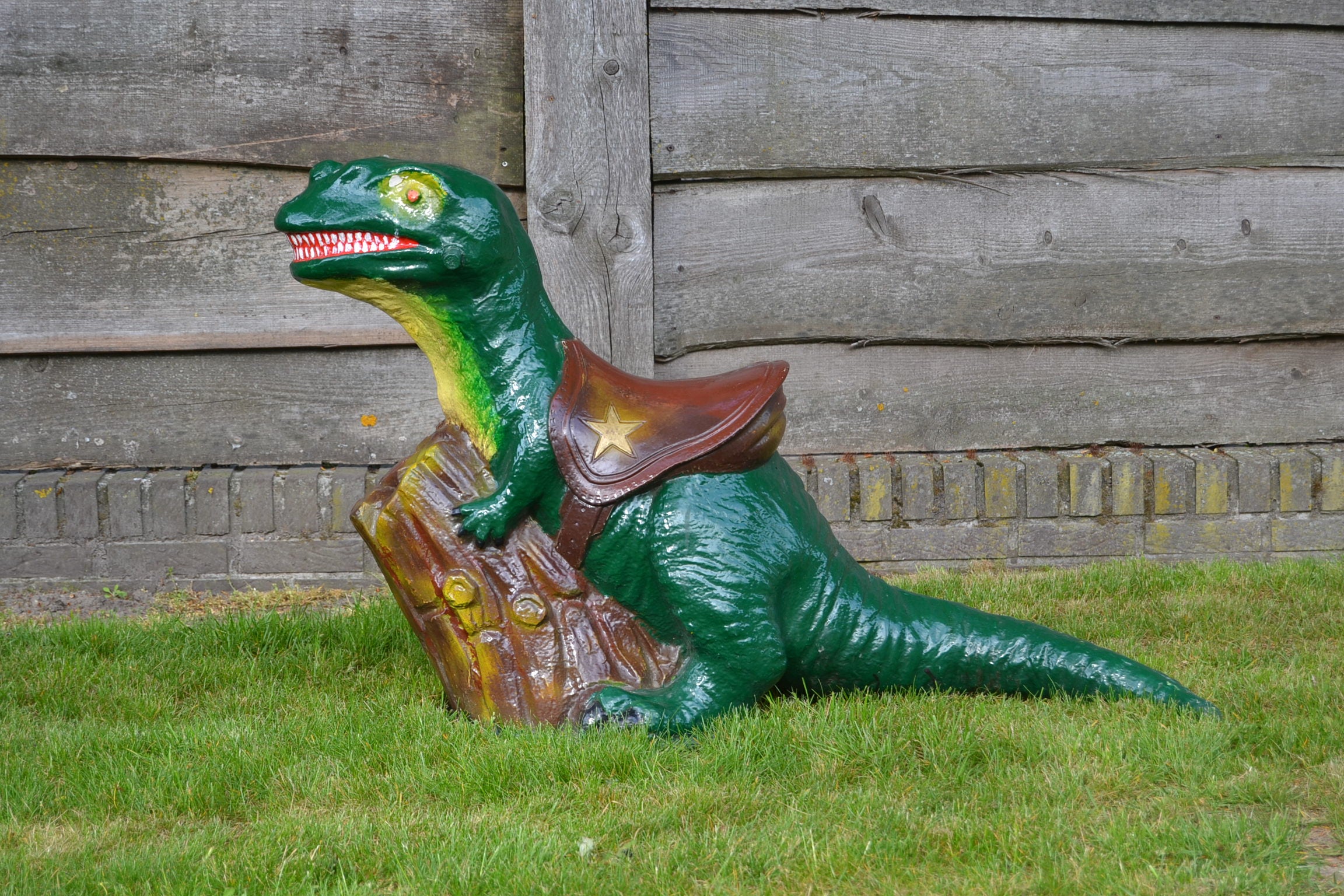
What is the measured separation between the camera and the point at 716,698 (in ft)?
8.80

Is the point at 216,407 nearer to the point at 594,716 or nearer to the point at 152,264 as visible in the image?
the point at 152,264

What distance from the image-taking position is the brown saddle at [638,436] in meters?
2.70

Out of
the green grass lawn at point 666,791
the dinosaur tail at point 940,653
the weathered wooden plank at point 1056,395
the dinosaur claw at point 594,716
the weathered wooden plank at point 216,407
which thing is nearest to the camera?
the green grass lawn at point 666,791

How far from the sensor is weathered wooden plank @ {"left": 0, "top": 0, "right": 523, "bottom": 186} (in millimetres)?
4270

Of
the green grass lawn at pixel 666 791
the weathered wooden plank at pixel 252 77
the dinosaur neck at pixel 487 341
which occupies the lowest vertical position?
the green grass lawn at pixel 666 791

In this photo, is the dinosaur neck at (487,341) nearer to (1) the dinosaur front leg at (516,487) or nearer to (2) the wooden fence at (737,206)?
(1) the dinosaur front leg at (516,487)

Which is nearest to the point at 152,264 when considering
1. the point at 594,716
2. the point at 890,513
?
the point at 594,716

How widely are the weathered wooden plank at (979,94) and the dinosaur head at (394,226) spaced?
1766 millimetres

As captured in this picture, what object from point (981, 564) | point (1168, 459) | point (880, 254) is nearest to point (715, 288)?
point (880, 254)

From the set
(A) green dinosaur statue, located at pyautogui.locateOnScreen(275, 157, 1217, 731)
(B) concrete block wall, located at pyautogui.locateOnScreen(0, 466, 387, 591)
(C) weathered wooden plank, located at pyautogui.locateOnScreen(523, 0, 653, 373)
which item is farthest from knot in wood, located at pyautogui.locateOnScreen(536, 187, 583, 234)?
(A) green dinosaur statue, located at pyautogui.locateOnScreen(275, 157, 1217, 731)

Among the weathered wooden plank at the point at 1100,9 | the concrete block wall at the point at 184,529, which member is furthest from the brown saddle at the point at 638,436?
the weathered wooden plank at the point at 1100,9

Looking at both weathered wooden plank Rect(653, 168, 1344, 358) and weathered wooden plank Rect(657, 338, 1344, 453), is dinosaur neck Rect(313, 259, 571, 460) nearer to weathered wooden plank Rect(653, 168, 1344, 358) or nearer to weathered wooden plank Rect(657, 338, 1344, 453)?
weathered wooden plank Rect(653, 168, 1344, 358)

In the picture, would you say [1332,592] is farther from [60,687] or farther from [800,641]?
[60,687]

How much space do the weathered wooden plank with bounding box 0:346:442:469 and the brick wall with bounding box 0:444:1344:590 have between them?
9 cm
